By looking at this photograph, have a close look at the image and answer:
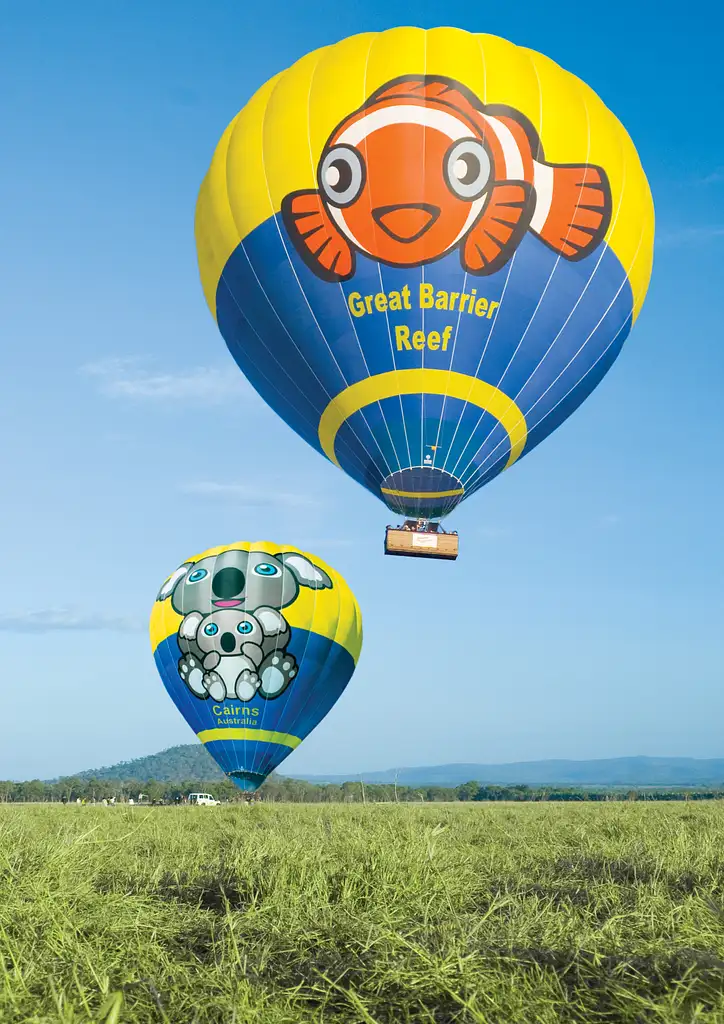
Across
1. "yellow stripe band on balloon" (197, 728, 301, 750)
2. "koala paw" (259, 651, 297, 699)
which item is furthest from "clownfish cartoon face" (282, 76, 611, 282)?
"yellow stripe band on balloon" (197, 728, 301, 750)

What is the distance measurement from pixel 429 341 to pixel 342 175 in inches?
133

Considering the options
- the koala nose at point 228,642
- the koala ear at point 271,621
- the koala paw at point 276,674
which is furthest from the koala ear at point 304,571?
the koala nose at point 228,642

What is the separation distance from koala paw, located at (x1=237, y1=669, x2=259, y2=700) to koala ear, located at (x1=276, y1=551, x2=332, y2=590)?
3298 millimetres

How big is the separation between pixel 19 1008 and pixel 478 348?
46.3 feet

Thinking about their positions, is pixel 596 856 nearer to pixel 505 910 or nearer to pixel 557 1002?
pixel 505 910

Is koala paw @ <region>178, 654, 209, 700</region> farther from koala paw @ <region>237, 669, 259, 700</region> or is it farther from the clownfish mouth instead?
the clownfish mouth

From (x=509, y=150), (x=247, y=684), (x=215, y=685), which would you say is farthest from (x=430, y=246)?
(x=215, y=685)

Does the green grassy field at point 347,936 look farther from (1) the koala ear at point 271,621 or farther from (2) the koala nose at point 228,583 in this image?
(2) the koala nose at point 228,583

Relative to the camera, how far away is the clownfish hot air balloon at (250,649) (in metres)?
28.4

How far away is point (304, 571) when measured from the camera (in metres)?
29.8

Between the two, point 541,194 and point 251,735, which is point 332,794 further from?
point 541,194

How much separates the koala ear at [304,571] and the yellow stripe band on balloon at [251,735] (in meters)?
4.90

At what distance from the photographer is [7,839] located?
7855 millimetres

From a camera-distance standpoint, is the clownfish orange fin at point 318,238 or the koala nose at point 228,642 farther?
the koala nose at point 228,642
